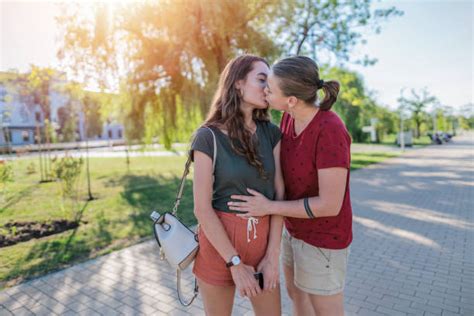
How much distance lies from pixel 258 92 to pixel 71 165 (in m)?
6.94

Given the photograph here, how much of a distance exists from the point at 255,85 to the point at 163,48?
11418 millimetres

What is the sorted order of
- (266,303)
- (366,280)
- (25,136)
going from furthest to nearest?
1. (25,136)
2. (366,280)
3. (266,303)

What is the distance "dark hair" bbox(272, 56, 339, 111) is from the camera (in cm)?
160

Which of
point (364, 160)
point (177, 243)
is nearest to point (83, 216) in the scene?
point (177, 243)

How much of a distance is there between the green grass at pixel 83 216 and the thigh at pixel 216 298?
11.4 feet

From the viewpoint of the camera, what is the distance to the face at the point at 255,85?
1692mm

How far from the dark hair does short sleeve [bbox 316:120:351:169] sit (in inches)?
6.5

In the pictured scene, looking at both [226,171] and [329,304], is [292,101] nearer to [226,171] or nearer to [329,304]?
[226,171]

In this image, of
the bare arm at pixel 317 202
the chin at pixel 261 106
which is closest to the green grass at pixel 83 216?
the bare arm at pixel 317 202

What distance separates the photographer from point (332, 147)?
Result: 1.56 m

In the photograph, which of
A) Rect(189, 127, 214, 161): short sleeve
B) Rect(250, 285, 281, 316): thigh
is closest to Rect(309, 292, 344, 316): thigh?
Rect(250, 285, 281, 316): thigh

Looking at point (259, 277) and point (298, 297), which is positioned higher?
point (259, 277)

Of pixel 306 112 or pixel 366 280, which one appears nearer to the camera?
pixel 306 112

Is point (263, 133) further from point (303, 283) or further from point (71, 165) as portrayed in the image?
point (71, 165)
